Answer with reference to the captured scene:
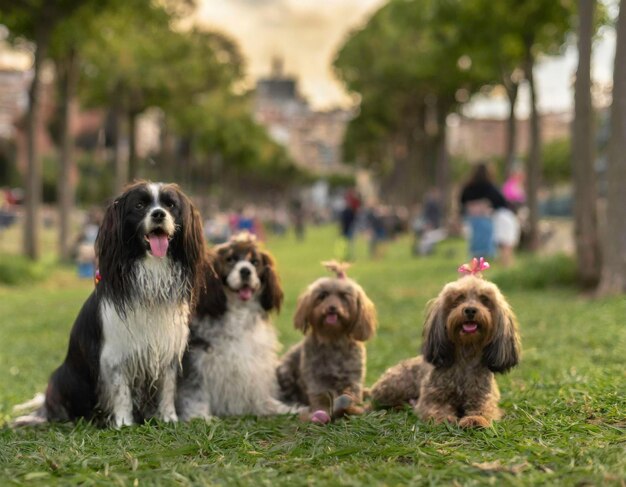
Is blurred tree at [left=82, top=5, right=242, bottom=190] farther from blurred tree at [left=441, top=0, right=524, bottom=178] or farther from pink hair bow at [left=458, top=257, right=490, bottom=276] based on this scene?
pink hair bow at [left=458, top=257, right=490, bottom=276]

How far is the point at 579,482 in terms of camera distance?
4020mm

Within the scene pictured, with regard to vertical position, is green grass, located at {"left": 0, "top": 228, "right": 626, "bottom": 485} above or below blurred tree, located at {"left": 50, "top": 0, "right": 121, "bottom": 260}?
below

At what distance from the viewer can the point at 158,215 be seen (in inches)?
207

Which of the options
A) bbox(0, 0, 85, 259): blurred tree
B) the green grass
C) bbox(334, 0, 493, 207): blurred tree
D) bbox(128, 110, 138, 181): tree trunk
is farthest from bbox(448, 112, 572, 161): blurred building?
the green grass

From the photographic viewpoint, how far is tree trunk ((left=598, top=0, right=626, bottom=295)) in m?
11.8

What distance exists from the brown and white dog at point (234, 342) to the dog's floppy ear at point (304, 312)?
0.72 ft

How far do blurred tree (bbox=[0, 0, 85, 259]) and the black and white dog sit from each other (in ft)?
48.5

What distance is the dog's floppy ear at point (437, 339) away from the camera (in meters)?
5.55

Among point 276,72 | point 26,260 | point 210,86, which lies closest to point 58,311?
point 26,260

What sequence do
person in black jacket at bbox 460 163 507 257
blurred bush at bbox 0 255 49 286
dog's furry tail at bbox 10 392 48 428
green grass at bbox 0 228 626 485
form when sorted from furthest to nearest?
blurred bush at bbox 0 255 49 286 → person in black jacket at bbox 460 163 507 257 → dog's furry tail at bbox 10 392 48 428 → green grass at bbox 0 228 626 485

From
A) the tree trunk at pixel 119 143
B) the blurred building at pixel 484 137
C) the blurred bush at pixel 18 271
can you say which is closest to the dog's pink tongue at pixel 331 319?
the blurred bush at pixel 18 271

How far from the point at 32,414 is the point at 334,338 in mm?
2354

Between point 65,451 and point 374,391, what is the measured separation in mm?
2533

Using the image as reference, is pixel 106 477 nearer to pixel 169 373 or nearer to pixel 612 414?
pixel 169 373
